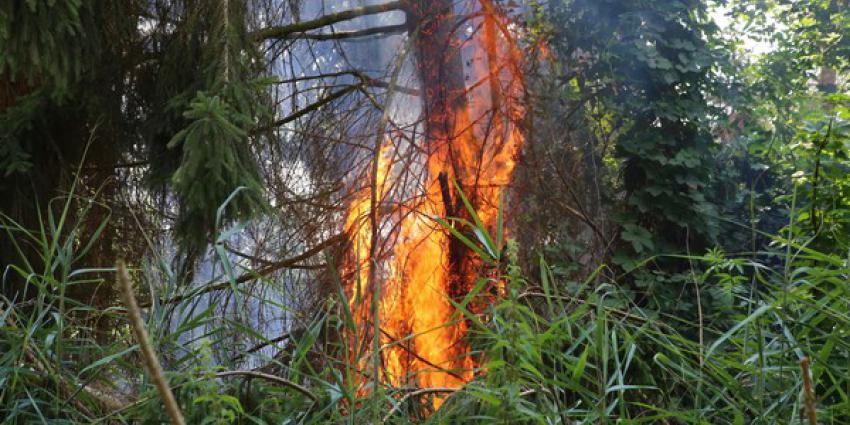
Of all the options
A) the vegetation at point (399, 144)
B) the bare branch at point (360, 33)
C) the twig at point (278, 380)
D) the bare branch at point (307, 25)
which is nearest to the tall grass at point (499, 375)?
the twig at point (278, 380)

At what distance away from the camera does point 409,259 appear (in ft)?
19.3

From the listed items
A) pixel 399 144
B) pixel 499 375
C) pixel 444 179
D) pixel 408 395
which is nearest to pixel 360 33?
pixel 399 144

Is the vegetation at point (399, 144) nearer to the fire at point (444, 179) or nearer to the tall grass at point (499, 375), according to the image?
the fire at point (444, 179)

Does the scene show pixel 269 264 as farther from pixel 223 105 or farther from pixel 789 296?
pixel 789 296

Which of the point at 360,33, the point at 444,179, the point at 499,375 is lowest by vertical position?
the point at 444,179

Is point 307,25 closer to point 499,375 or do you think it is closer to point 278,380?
point 278,380

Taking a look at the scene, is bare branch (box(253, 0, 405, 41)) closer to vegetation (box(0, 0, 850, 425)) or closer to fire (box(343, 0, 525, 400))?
vegetation (box(0, 0, 850, 425))

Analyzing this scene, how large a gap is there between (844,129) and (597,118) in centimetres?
259

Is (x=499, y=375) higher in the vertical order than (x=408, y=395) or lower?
higher

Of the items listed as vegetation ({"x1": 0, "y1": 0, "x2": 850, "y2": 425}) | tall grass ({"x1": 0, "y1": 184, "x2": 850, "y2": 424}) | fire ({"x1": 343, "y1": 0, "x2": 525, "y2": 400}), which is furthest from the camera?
fire ({"x1": 343, "y1": 0, "x2": 525, "y2": 400})

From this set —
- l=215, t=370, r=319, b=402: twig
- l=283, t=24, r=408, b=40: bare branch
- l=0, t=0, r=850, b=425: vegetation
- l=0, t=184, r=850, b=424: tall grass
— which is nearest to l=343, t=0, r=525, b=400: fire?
l=0, t=0, r=850, b=425: vegetation

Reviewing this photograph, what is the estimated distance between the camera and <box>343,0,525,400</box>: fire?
5.76 metres

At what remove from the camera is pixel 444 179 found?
5832mm

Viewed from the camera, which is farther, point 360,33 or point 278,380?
point 360,33
